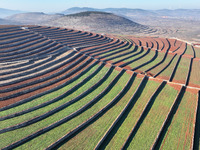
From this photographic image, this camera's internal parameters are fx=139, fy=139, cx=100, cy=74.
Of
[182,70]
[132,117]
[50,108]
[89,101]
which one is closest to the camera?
[132,117]

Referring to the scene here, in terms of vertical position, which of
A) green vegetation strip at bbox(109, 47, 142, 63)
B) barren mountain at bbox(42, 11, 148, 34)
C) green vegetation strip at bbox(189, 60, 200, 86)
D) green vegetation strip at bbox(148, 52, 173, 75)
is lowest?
green vegetation strip at bbox(189, 60, 200, 86)

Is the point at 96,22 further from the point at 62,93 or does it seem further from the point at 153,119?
the point at 153,119

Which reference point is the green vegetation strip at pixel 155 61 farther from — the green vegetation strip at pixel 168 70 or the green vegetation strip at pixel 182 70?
the green vegetation strip at pixel 182 70

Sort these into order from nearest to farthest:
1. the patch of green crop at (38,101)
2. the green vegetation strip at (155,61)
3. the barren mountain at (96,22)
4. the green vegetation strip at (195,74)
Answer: the patch of green crop at (38,101) → the green vegetation strip at (195,74) → the green vegetation strip at (155,61) → the barren mountain at (96,22)

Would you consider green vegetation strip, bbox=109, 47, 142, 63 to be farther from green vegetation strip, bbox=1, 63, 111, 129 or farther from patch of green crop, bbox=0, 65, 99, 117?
patch of green crop, bbox=0, 65, 99, 117

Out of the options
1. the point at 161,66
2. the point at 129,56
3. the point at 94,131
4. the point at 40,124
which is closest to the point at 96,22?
the point at 129,56

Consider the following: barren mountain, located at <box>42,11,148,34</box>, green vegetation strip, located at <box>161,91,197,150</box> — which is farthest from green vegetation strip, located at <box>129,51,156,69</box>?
barren mountain, located at <box>42,11,148,34</box>

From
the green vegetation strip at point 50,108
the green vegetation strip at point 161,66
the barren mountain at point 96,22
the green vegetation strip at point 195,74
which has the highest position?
the barren mountain at point 96,22

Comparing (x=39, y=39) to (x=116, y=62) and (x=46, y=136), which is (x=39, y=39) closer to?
(x=116, y=62)

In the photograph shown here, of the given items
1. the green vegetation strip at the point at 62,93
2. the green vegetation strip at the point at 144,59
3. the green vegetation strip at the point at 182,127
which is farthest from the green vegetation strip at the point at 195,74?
the green vegetation strip at the point at 62,93
